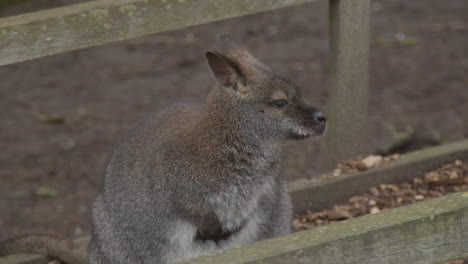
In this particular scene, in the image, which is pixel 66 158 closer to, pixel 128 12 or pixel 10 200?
pixel 10 200

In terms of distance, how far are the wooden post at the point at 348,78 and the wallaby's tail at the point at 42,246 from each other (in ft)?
5.98

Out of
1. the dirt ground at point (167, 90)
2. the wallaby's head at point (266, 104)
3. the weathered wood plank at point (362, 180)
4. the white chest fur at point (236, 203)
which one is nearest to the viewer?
the white chest fur at point (236, 203)

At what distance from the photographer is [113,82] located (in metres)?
9.07

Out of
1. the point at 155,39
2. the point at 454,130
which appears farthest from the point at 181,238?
the point at 155,39

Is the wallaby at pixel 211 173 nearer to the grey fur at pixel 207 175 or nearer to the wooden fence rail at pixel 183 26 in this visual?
the grey fur at pixel 207 175

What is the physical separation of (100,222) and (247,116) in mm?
1001

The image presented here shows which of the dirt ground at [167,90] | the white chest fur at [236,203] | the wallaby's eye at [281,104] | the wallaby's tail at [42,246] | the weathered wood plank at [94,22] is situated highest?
the weathered wood plank at [94,22]

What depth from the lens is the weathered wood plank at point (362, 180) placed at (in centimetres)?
513

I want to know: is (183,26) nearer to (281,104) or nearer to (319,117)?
(281,104)

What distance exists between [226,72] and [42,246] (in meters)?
1.53

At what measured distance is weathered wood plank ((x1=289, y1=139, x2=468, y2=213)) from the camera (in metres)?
5.13

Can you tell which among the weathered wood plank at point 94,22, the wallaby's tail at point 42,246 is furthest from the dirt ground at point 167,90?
the weathered wood plank at point 94,22

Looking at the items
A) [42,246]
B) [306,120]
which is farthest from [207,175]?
[42,246]

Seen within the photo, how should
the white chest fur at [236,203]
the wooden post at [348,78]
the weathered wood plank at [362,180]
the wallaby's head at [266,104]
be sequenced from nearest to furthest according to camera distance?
the white chest fur at [236,203], the wallaby's head at [266,104], the wooden post at [348,78], the weathered wood plank at [362,180]
